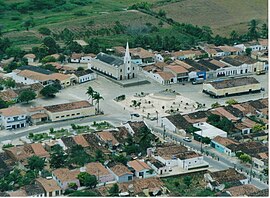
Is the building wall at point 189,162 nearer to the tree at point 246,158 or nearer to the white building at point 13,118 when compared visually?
the tree at point 246,158

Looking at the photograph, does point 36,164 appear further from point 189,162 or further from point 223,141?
point 223,141

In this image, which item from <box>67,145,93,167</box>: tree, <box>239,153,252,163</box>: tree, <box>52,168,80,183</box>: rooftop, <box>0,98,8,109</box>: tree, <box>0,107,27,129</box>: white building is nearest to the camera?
<box>52,168,80,183</box>: rooftop

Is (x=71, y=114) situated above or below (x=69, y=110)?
below

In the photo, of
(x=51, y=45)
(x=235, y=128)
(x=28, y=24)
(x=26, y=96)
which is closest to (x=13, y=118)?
(x=26, y=96)

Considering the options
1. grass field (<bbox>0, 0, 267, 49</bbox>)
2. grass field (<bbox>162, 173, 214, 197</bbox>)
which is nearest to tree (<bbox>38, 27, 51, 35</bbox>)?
grass field (<bbox>0, 0, 267, 49</bbox>)

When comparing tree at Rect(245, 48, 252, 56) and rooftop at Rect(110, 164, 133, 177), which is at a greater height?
rooftop at Rect(110, 164, 133, 177)

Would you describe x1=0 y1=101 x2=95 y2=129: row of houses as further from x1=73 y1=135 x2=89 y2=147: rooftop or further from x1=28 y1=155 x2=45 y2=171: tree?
x1=28 y1=155 x2=45 y2=171: tree

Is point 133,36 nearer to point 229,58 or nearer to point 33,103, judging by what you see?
point 229,58
